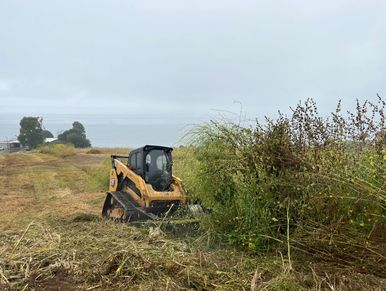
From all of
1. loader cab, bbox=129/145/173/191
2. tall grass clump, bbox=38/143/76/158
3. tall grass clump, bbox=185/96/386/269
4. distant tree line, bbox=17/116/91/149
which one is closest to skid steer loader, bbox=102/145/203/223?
loader cab, bbox=129/145/173/191

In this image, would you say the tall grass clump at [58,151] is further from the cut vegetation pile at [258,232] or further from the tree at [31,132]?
the cut vegetation pile at [258,232]

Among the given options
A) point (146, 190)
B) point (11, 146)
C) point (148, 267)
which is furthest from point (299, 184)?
point (11, 146)

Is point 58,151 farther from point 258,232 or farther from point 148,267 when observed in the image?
point 148,267

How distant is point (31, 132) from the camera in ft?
287

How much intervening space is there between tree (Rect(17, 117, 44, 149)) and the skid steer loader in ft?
262

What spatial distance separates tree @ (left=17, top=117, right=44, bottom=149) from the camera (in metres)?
86.8

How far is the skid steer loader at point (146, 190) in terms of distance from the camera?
361 inches

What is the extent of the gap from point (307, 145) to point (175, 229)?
278cm

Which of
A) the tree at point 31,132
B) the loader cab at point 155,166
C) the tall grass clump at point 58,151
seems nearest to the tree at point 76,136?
the tree at point 31,132

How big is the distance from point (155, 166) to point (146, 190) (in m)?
0.92

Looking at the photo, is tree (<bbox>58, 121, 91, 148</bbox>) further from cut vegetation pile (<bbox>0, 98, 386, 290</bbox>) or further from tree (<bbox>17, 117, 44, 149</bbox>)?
cut vegetation pile (<bbox>0, 98, 386, 290</bbox>)

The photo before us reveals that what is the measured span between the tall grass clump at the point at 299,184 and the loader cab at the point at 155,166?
129 inches

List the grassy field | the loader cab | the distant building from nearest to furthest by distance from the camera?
the grassy field, the loader cab, the distant building

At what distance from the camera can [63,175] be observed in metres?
27.1
